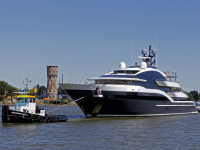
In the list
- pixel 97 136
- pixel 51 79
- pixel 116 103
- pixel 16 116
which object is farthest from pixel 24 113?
pixel 51 79

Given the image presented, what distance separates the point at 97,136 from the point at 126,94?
1900cm

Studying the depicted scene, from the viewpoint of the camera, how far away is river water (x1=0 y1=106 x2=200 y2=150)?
102ft

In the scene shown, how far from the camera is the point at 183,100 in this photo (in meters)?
70.3

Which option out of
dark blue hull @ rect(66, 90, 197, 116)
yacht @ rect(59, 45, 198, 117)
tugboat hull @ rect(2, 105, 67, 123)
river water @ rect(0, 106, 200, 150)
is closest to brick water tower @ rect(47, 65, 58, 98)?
yacht @ rect(59, 45, 198, 117)

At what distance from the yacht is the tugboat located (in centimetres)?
647

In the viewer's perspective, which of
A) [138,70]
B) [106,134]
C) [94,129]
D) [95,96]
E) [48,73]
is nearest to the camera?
[106,134]

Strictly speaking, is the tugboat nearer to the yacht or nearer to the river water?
the river water

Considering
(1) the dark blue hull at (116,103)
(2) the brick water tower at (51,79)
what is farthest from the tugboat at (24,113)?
(2) the brick water tower at (51,79)

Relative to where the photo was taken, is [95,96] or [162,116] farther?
[162,116]

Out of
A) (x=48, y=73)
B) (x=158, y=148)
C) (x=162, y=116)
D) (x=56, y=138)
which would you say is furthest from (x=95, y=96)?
(x=48, y=73)

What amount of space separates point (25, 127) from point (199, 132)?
19.0 metres

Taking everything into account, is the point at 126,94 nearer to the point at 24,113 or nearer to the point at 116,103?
the point at 116,103

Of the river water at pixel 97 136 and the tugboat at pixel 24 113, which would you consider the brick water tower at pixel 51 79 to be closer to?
the tugboat at pixel 24 113

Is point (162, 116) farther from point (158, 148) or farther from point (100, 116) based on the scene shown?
point (158, 148)
